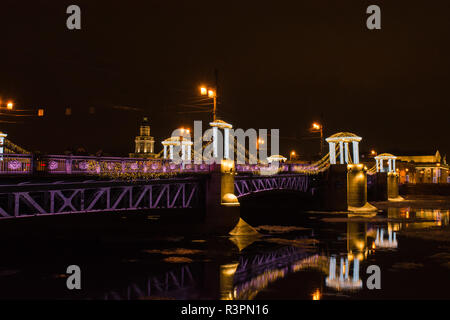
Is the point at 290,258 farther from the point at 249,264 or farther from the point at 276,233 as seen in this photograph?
the point at 276,233

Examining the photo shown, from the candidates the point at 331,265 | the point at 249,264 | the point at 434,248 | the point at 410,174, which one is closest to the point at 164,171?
the point at 249,264

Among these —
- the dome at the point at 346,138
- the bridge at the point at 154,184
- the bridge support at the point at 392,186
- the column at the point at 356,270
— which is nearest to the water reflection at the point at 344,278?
the column at the point at 356,270

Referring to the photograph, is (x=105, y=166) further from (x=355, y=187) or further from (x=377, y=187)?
(x=377, y=187)

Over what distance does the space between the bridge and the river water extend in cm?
268

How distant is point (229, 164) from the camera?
33531 millimetres

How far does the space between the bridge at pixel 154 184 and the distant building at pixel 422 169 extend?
277ft

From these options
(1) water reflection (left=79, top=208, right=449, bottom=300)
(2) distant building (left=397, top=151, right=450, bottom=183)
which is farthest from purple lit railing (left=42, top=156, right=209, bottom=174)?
(2) distant building (left=397, top=151, right=450, bottom=183)

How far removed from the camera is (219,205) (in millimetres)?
32469

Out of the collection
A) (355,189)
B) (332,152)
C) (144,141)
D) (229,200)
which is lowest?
(229,200)

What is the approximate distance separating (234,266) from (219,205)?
9176 millimetres

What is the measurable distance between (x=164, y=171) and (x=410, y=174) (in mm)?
130523

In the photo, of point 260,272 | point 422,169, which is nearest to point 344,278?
point 260,272

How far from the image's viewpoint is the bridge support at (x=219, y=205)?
1273 inches

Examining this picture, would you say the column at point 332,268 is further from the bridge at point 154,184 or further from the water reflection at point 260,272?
the bridge at point 154,184
